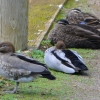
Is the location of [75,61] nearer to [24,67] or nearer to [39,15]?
[24,67]

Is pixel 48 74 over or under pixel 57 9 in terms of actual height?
over

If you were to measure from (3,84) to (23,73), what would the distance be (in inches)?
31.3

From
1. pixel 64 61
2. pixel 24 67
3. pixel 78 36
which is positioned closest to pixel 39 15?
pixel 78 36

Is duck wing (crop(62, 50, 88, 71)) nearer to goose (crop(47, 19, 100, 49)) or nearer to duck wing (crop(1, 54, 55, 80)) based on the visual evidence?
duck wing (crop(1, 54, 55, 80))

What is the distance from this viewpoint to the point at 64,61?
27.7 feet

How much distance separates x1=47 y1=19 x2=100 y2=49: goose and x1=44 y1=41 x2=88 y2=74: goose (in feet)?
6.12

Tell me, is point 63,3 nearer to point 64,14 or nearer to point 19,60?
point 64,14

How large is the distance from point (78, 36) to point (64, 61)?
2.32 metres

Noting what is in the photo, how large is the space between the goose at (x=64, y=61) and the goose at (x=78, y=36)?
6.12ft

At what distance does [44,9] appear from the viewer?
14.2 m

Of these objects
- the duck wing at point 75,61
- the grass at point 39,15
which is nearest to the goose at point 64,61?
the duck wing at point 75,61

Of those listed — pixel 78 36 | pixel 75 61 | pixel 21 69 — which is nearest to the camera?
pixel 21 69

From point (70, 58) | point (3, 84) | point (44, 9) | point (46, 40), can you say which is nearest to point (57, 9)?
point (44, 9)

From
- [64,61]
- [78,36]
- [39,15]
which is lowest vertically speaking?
[39,15]
